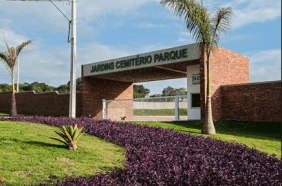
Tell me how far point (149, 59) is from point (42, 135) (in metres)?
11.5

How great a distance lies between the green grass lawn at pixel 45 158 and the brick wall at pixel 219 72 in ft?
28.5

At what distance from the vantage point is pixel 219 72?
17.4 m

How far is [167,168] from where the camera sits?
20.0 ft

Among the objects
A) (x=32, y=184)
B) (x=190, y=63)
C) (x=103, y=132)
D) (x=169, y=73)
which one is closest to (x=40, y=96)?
(x=169, y=73)

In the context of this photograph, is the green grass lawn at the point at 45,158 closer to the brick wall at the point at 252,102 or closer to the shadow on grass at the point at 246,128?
the shadow on grass at the point at 246,128

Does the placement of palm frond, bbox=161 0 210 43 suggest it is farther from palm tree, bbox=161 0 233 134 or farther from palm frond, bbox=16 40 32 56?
palm frond, bbox=16 40 32 56

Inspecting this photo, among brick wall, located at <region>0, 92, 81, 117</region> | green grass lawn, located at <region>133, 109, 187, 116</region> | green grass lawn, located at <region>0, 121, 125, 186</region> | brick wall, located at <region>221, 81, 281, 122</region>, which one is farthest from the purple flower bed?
brick wall, located at <region>0, 92, 81, 117</region>

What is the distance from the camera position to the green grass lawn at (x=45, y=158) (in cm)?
584

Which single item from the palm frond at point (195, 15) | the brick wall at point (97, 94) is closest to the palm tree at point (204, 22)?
the palm frond at point (195, 15)

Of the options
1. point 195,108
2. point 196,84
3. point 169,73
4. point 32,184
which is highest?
point 169,73

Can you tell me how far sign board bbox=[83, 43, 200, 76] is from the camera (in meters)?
16.8

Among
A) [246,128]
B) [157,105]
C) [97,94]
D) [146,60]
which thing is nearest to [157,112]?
[157,105]

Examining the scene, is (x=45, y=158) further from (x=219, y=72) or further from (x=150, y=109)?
(x=150, y=109)

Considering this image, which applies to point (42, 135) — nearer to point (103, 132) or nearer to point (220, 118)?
point (103, 132)
